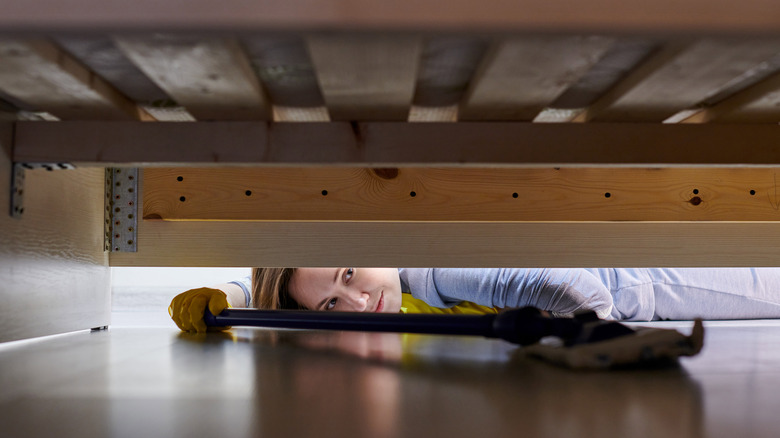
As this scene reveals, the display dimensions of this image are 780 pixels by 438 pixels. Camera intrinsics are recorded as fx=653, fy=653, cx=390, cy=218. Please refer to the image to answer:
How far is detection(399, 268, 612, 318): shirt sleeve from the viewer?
2.47 meters

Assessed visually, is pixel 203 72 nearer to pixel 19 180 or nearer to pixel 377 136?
pixel 377 136

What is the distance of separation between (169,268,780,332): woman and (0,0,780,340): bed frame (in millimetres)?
492

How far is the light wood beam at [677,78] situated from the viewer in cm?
66

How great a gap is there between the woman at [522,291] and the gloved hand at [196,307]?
40cm

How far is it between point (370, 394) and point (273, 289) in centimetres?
161

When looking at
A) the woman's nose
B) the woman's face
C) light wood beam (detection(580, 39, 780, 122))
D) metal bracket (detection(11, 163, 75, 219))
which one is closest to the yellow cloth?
the woman's face

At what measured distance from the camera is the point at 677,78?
757mm

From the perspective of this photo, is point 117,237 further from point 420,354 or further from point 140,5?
point 140,5

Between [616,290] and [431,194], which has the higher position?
[431,194]

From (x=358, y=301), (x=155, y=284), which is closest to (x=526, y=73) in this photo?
(x=358, y=301)

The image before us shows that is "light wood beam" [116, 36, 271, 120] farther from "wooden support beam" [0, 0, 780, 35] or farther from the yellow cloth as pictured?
the yellow cloth

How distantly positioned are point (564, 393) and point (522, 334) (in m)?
0.31

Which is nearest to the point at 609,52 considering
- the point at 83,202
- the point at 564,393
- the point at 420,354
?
the point at 564,393

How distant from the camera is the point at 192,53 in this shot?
67 centimetres
